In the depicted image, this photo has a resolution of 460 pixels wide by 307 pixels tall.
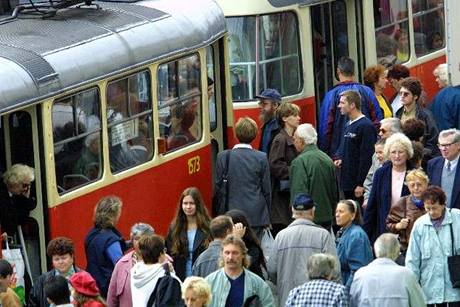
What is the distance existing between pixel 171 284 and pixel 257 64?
774cm

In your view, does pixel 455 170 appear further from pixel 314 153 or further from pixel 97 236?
pixel 97 236

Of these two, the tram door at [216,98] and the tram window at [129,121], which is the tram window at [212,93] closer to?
the tram door at [216,98]

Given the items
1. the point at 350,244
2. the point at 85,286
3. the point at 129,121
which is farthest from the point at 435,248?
the point at 129,121

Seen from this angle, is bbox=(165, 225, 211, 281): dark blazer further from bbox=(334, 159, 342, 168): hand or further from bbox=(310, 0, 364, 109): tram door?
bbox=(310, 0, 364, 109): tram door

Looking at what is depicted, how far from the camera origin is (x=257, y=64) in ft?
80.1

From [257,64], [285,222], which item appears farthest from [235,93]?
[285,222]

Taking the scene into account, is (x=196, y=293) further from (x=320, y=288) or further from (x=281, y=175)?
(x=281, y=175)

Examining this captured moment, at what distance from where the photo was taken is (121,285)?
58.3 ft

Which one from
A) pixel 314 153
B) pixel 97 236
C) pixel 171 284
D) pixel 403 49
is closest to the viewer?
pixel 171 284

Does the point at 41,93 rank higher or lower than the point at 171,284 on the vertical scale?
higher

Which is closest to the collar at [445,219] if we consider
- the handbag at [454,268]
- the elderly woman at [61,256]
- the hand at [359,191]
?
the handbag at [454,268]

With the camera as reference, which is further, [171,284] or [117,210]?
[117,210]

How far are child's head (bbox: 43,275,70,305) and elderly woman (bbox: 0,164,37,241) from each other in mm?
2148

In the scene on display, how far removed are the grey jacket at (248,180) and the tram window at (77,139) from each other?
174 cm
